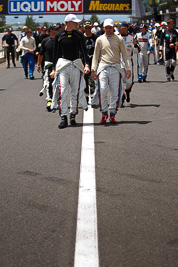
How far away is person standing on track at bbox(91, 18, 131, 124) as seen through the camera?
433 inches

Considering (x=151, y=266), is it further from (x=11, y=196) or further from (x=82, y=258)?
(x=11, y=196)

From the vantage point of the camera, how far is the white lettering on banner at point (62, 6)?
73.1 m

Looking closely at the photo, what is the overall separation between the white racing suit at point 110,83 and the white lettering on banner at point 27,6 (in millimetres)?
64790

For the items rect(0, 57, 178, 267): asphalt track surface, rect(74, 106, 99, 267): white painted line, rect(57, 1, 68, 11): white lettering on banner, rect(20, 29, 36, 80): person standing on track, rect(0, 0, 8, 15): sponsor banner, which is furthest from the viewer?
rect(0, 0, 8, 15): sponsor banner

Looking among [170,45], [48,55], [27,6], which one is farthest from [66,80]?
[27,6]

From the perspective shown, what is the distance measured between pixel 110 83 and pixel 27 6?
66046mm

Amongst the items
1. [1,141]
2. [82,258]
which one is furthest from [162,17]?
[82,258]

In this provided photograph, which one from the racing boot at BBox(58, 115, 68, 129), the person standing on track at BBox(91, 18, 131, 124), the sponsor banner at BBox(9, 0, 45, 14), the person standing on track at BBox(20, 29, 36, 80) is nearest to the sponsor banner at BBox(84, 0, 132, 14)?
the sponsor banner at BBox(9, 0, 45, 14)

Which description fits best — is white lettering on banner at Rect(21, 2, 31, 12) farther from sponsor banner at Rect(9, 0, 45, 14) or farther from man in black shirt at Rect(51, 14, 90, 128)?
man in black shirt at Rect(51, 14, 90, 128)

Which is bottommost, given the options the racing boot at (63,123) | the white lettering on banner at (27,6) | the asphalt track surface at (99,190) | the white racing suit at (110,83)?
the racing boot at (63,123)

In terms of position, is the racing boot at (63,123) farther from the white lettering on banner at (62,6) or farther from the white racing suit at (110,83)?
the white lettering on banner at (62,6)

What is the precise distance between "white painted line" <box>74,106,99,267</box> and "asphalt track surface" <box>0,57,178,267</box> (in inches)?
2.1

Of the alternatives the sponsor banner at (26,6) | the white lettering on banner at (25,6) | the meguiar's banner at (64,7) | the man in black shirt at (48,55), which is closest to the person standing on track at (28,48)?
the man in black shirt at (48,55)

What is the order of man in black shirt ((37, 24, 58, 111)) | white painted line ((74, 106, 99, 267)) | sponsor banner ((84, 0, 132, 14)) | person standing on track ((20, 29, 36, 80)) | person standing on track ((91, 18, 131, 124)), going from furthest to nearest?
sponsor banner ((84, 0, 132, 14)) → person standing on track ((20, 29, 36, 80)) → man in black shirt ((37, 24, 58, 111)) → person standing on track ((91, 18, 131, 124)) → white painted line ((74, 106, 99, 267))
